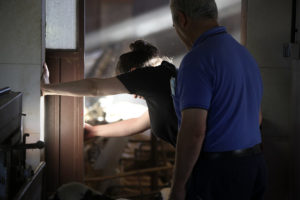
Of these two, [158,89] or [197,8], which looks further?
[158,89]

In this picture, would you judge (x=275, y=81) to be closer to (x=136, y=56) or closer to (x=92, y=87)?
(x=136, y=56)

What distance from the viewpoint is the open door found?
1.85 meters

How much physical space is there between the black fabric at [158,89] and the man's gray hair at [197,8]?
14.8 inches

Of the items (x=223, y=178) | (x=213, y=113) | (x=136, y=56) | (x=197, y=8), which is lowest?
(x=223, y=178)

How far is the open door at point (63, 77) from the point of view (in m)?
1.85

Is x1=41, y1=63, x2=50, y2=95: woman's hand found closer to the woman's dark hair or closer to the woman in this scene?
the woman

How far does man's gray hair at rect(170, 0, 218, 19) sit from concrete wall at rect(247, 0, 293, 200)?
75 cm

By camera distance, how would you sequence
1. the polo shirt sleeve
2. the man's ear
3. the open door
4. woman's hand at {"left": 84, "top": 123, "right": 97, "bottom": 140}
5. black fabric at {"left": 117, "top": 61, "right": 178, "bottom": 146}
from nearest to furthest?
the polo shirt sleeve < the man's ear < black fabric at {"left": 117, "top": 61, "right": 178, "bottom": 146} < the open door < woman's hand at {"left": 84, "top": 123, "right": 97, "bottom": 140}

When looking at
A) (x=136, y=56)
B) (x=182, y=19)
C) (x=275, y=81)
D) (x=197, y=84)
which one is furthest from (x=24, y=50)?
(x=275, y=81)

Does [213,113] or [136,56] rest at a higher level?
[136,56]

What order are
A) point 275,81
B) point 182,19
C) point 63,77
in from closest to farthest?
point 182,19 < point 63,77 < point 275,81

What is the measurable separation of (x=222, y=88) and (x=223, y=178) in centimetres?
29

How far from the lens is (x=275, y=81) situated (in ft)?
6.46

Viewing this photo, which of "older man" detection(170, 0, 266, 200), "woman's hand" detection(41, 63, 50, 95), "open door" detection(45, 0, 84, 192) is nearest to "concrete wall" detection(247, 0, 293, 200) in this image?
"older man" detection(170, 0, 266, 200)
